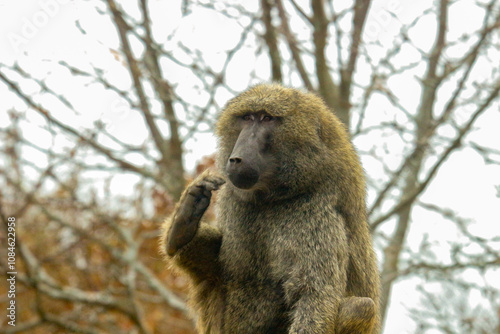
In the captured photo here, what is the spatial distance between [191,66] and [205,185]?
11.7ft

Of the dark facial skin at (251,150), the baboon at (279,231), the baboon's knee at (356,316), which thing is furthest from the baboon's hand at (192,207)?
the baboon's knee at (356,316)

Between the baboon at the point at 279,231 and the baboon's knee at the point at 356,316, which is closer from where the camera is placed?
the baboon's knee at the point at 356,316

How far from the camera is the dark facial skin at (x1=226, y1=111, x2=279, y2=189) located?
383 cm

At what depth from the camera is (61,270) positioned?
1302cm

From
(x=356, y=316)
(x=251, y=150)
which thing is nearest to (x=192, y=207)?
(x=251, y=150)

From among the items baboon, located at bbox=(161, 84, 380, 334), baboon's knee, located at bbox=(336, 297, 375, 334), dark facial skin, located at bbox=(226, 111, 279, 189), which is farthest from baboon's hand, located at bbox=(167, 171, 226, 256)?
baboon's knee, located at bbox=(336, 297, 375, 334)

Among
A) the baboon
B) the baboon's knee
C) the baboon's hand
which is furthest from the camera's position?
the baboon's hand

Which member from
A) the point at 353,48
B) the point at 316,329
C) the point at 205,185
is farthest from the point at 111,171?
the point at 316,329

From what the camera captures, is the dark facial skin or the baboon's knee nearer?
the baboon's knee

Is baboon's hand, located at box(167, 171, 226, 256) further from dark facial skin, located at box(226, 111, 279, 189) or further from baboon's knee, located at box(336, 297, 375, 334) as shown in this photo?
baboon's knee, located at box(336, 297, 375, 334)

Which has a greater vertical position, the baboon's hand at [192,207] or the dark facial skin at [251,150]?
the dark facial skin at [251,150]

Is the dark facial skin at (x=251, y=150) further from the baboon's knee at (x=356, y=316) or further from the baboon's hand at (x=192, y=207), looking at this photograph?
the baboon's knee at (x=356, y=316)

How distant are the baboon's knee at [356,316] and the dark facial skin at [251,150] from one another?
3.51 feet

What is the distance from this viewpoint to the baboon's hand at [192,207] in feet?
12.8
